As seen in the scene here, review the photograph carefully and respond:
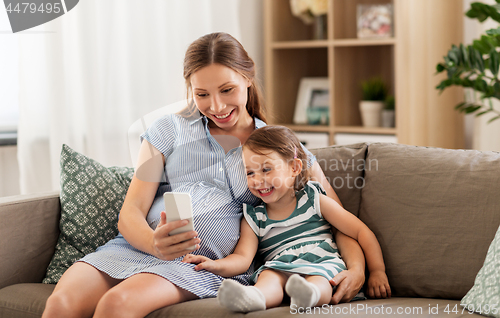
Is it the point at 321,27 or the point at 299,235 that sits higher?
the point at 321,27

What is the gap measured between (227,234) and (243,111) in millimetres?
397

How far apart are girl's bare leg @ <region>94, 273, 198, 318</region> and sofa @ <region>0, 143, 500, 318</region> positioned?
0.03m

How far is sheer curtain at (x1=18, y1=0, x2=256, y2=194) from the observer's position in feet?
7.17

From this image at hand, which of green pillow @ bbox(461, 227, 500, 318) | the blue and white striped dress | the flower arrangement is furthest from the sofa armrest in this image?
the flower arrangement

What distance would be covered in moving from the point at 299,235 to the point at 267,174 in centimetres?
20

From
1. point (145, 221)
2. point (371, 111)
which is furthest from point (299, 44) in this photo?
point (145, 221)

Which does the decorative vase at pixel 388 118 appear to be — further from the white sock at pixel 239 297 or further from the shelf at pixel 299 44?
the white sock at pixel 239 297

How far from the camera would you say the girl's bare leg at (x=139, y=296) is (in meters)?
1.17

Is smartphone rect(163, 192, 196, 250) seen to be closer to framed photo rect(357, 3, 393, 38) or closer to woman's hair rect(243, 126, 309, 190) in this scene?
woman's hair rect(243, 126, 309, 190)

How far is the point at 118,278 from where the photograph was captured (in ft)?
4.29

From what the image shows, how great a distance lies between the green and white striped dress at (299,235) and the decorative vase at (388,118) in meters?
1.44

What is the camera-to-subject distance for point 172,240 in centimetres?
125

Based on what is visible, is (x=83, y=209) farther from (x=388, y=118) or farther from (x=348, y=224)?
(x=388, y=118)

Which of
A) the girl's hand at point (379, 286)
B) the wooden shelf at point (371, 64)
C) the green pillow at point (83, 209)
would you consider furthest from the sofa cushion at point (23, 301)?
the wooden shelf at point (371, 64)
